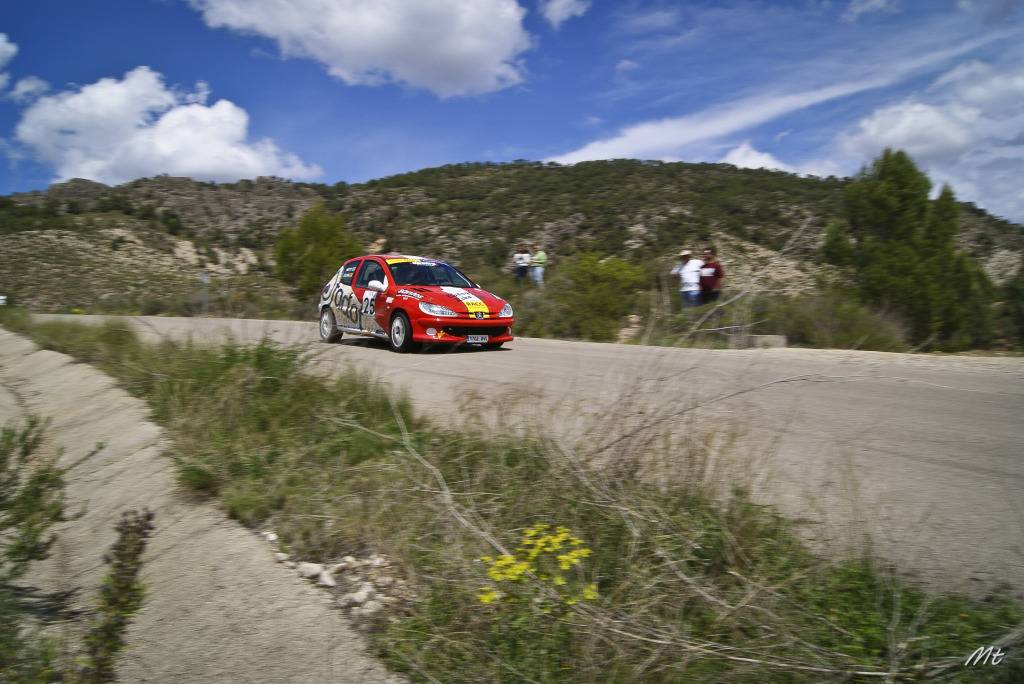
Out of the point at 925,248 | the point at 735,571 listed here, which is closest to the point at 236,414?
the point at 735,571

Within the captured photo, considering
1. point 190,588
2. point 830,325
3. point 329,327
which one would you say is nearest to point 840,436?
point 190,588

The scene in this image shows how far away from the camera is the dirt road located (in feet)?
9.86

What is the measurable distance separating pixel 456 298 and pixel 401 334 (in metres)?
1.14

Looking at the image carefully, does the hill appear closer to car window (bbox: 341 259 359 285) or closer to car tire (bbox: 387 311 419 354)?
car window (bbox: 341 259 359 285)

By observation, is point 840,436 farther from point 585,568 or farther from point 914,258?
point 914,258

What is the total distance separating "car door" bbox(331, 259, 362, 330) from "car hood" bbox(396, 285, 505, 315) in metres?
1.53

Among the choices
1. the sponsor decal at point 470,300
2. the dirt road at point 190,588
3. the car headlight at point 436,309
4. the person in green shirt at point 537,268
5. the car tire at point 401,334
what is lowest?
the dirt road at point 190,588

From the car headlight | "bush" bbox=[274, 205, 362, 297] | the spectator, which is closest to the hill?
"bush" bbox=[274, 205, 362, 297]

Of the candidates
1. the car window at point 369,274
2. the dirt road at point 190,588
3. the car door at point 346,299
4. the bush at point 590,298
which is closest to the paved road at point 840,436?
the dirt road at point 190,588

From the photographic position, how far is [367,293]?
13.1m

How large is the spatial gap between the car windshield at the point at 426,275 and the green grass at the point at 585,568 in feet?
24.2

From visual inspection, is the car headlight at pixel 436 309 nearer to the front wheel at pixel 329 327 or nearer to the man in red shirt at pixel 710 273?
the front wheel at pixel 329 327

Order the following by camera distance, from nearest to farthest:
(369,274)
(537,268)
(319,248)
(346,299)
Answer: (369,274), (346,299), (537,268), (319,248)

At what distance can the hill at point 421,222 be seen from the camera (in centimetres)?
3725
